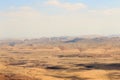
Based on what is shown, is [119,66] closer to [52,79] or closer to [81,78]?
[81,78]

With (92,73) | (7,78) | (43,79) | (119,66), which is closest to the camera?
(7,78)

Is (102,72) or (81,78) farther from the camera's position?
(102,72)

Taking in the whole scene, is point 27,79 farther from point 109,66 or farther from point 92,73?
point 109,66

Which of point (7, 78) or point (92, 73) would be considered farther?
point (92, 73)

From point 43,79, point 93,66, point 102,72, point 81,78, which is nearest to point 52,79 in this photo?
point 43,79

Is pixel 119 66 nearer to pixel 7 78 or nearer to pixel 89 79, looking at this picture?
pixel 89 79

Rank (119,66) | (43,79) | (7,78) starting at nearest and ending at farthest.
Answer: (7,78)
(43,79)
(119,66)

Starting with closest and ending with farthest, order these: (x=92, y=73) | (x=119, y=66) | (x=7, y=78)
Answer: (x=7, y=78)
(x=92, y=73)
(x=119, y=66)

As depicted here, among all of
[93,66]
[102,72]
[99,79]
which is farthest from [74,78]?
[93,66]

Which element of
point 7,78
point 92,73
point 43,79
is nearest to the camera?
point 7,78
